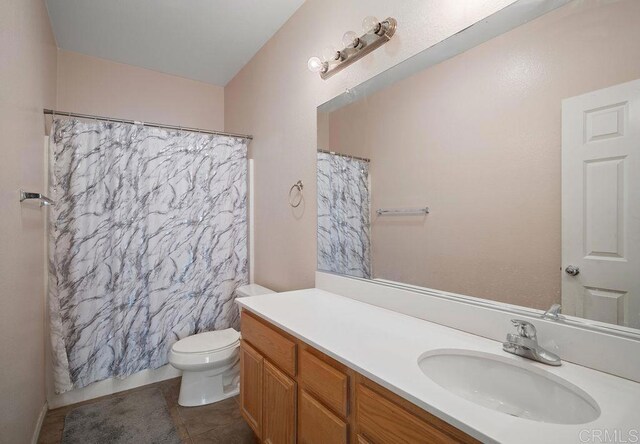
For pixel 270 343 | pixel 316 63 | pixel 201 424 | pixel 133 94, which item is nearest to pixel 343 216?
pixel 270 343

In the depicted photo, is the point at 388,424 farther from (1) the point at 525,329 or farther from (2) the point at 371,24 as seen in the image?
(2) the point at 371,24

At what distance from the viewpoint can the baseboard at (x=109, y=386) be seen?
202 cm

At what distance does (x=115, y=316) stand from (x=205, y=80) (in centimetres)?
240

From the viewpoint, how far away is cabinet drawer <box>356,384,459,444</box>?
0.69 m

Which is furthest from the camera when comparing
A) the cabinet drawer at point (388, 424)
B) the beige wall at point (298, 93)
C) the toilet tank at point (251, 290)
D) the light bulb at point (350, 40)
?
the toilet tank at point (251, 290)

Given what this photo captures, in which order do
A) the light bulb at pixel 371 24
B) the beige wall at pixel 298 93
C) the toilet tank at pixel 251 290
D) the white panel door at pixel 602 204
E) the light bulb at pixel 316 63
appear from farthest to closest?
the toilet tank at pixel 251 290 < the light bulb at pixel 316 63 < the light bulb at pixel 371 24 < the beige wall at pixel 298 93 < the white panel door at pixel 602 204

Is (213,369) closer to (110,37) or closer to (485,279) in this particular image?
(485,279)

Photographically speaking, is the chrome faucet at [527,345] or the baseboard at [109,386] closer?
the chrome faucet at [527,345]

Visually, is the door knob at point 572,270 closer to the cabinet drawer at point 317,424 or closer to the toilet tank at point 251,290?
the cabinet drawer at point 317,424

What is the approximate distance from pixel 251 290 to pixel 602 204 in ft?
6.97

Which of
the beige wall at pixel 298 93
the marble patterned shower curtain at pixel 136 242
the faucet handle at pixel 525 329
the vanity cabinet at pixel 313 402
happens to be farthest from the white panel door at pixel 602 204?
the marble patterned shower curtain at pixel 136 242

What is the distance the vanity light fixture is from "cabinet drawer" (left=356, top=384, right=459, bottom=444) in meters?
1.48

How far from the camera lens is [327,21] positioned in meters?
1.78

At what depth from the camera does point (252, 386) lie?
1532 mm
